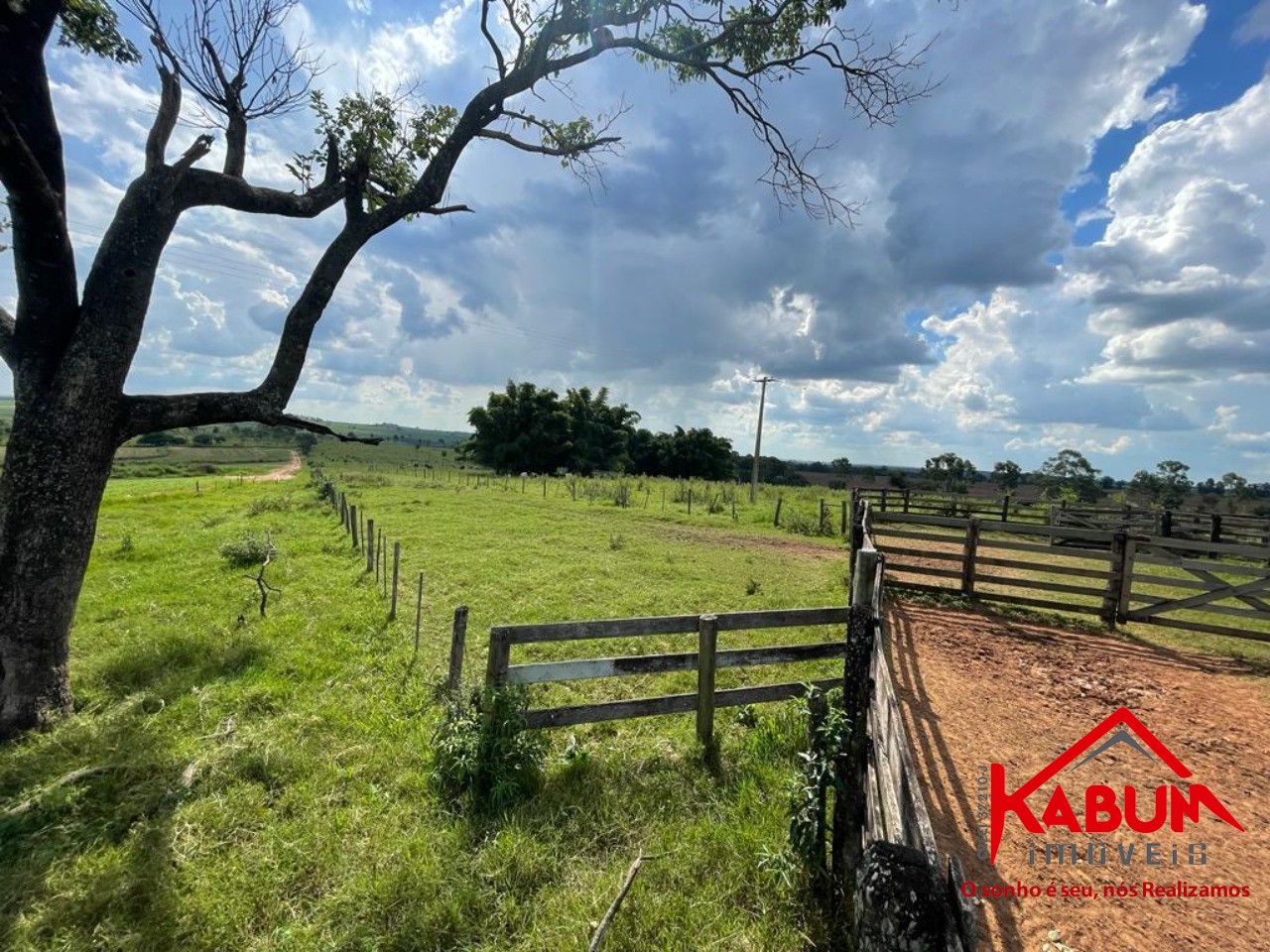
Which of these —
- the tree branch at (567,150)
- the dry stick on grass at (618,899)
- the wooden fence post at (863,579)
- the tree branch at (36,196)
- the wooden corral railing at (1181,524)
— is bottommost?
the dry stick on grass at (618,899)

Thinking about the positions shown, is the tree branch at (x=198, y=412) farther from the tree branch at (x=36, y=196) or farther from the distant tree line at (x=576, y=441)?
the distant tree line at (x=576, y=441)

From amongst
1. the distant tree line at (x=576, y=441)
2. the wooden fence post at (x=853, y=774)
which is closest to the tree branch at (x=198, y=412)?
the wooden fence post at (x=853, y=774)

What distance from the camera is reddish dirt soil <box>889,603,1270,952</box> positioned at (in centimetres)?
289

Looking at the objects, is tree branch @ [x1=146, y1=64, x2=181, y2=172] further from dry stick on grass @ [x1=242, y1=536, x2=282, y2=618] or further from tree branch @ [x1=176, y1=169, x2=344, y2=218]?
dry stick on grass @ [x1=242, y1=536, x2=282, y2=618]

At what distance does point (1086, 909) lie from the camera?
294 cm

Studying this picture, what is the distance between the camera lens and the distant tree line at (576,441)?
52.0 metres

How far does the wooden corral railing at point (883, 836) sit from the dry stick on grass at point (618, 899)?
3.60 feet

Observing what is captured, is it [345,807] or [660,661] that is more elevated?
[660,661]

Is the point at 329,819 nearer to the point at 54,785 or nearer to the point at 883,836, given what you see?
the point at 54,785

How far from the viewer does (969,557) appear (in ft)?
29.5

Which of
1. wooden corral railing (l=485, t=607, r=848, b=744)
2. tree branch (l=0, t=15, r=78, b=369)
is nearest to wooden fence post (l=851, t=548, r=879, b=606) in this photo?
wooden corral railing (l=485, t=607, r=848, b=744)

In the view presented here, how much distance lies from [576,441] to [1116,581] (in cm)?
4912

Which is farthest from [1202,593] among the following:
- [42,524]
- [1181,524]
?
[42,524]

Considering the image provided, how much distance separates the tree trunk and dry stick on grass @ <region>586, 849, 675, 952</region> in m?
4.62
